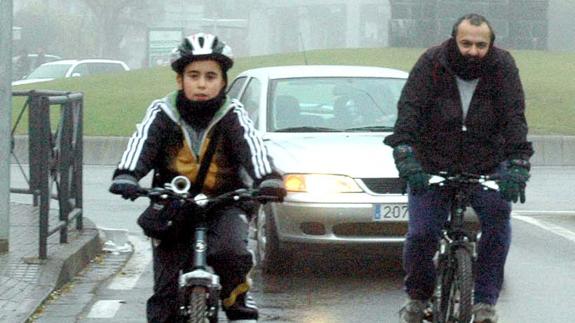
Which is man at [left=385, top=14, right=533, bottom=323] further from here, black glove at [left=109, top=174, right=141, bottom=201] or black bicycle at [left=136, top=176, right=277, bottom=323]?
black glove at [left=109, top=174, right=141, bottom=201]

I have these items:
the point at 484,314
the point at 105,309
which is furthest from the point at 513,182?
the point at 105,309

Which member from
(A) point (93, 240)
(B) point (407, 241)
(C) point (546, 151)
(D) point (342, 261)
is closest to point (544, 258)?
(D) point (342, 261)

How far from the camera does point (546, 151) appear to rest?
80.5 feet

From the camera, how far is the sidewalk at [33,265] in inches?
351

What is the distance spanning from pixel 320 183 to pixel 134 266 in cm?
177

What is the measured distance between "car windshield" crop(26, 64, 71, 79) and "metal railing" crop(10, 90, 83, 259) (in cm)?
2909

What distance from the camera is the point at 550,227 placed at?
46.0ft

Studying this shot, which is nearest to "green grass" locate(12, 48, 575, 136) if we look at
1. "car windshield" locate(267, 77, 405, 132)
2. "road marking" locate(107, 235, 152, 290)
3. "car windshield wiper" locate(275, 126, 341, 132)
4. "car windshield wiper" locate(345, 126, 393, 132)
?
"road marking" locate(107, 235, 152, 290)

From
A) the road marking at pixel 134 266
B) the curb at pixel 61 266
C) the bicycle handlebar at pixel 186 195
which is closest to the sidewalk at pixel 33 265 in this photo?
the curb at pixel 61 266

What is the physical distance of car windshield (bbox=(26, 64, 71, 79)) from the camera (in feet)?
134

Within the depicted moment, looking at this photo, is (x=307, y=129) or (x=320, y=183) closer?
(x=320, y=183)

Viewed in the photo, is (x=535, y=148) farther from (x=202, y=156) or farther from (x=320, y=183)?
(x=202, y=156)

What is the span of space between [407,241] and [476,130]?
2.13 feet

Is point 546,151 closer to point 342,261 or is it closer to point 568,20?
point 342,261
